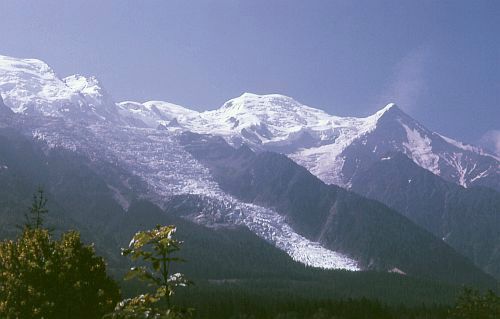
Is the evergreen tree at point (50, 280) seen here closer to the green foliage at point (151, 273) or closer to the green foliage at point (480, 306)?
the green foliage at point (151, 273)

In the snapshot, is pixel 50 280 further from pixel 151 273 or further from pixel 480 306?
pixel 480 306

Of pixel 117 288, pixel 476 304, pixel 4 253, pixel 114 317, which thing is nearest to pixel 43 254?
pixel 4 253

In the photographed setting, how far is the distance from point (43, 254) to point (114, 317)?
28706 mm

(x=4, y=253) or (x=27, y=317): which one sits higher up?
(x=4, y=253)

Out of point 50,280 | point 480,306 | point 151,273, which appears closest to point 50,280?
point 50,280

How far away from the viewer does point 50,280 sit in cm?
4166

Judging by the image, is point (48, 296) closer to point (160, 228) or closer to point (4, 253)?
point (4, 253)

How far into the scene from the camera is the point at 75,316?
4188 centimetres

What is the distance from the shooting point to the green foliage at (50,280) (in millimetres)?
40812

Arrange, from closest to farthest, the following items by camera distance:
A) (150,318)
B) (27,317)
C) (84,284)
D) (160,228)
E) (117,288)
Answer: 1. (150,318)
2. (160,228)
3. (27,317)
4. (84,284)
5. (117,288)

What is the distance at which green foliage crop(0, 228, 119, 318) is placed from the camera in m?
40.8

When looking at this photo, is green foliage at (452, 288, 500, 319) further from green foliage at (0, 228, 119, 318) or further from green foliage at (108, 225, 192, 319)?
green foliage at (108, 225, 192, 319)

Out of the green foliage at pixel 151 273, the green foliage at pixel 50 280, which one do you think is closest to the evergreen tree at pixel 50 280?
the green foliage at pixel 50 280

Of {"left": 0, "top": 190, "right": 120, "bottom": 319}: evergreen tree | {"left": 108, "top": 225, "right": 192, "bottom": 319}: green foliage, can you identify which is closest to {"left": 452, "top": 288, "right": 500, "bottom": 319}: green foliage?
{"left": 0, "top": 190, "right": 120, "bottom": 319}: evergreen tree
